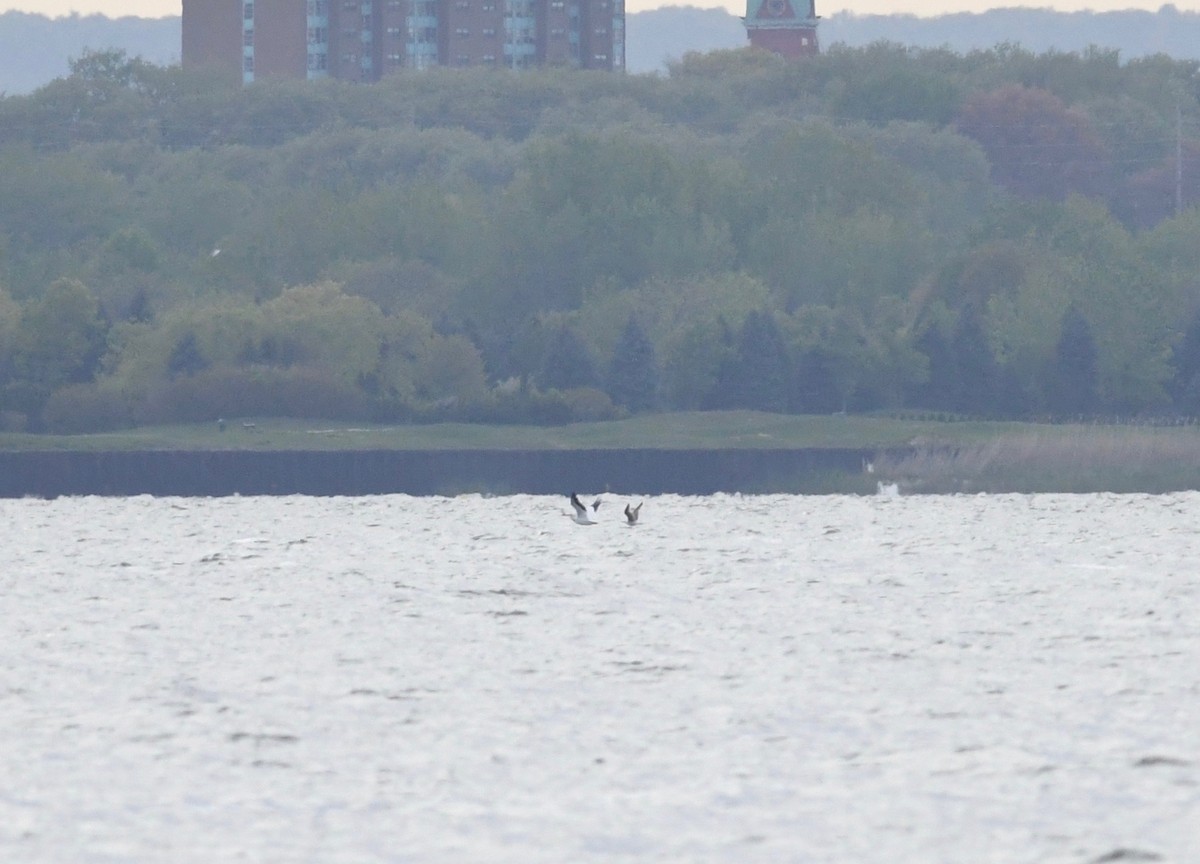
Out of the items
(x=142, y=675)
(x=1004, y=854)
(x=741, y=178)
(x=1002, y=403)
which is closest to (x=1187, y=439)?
(x=1002, y=403)

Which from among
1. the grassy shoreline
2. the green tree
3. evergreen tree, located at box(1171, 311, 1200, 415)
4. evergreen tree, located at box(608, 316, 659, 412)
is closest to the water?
the grassy shoreline

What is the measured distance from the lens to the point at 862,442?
108 m

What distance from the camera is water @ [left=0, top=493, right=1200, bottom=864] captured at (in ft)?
88.4

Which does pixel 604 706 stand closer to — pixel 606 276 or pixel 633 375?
pixel 633 375

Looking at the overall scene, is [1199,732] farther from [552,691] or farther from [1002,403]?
[1002,403]

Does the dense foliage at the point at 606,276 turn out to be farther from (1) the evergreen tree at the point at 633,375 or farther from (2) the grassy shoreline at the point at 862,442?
(2) the grassy shoreline at the point at 862,442

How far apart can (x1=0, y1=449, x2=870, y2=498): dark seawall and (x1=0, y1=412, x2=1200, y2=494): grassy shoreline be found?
67.3 inches

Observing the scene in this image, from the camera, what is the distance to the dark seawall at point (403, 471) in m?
105

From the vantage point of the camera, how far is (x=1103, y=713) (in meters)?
34.3

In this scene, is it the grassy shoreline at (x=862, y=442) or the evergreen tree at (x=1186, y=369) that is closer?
the grassy shoreline at (x=862, y=442)

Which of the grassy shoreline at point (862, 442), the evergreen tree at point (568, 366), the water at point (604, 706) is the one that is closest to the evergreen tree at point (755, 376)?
the grassy shoreline at point (862, 442)

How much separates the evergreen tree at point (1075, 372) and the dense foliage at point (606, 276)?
4.4 inches

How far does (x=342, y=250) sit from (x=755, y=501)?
209 ft

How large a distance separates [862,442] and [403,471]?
17588 millimetres
